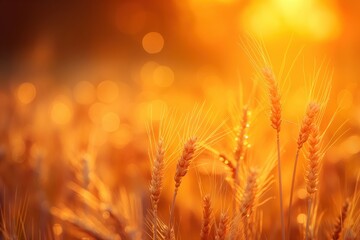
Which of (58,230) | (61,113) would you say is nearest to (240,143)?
(58,230)

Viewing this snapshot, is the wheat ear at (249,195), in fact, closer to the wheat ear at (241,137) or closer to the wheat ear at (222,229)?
the wheat ear at (222,229)

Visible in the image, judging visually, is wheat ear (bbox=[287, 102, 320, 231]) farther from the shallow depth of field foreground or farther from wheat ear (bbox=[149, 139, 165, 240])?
wheat ear (bbox=[149, 139, 165, 240])

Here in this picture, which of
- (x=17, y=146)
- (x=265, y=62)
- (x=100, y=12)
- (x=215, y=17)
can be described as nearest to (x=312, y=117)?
(x=265, y=62)

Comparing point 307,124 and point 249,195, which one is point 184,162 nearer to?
point 249,195

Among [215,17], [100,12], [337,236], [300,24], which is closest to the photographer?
[337,236]

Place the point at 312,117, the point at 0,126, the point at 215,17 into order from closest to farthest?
1. the point at 312,117
2. the point at 0,126
3. the point at 215,17

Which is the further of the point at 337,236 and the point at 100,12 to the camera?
the point at 100,12

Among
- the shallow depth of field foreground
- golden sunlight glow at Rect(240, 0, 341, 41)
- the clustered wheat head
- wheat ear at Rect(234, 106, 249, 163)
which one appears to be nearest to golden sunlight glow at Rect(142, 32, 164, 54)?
the shallow depth of field foreground

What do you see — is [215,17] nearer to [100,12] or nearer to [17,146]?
[17,146]
